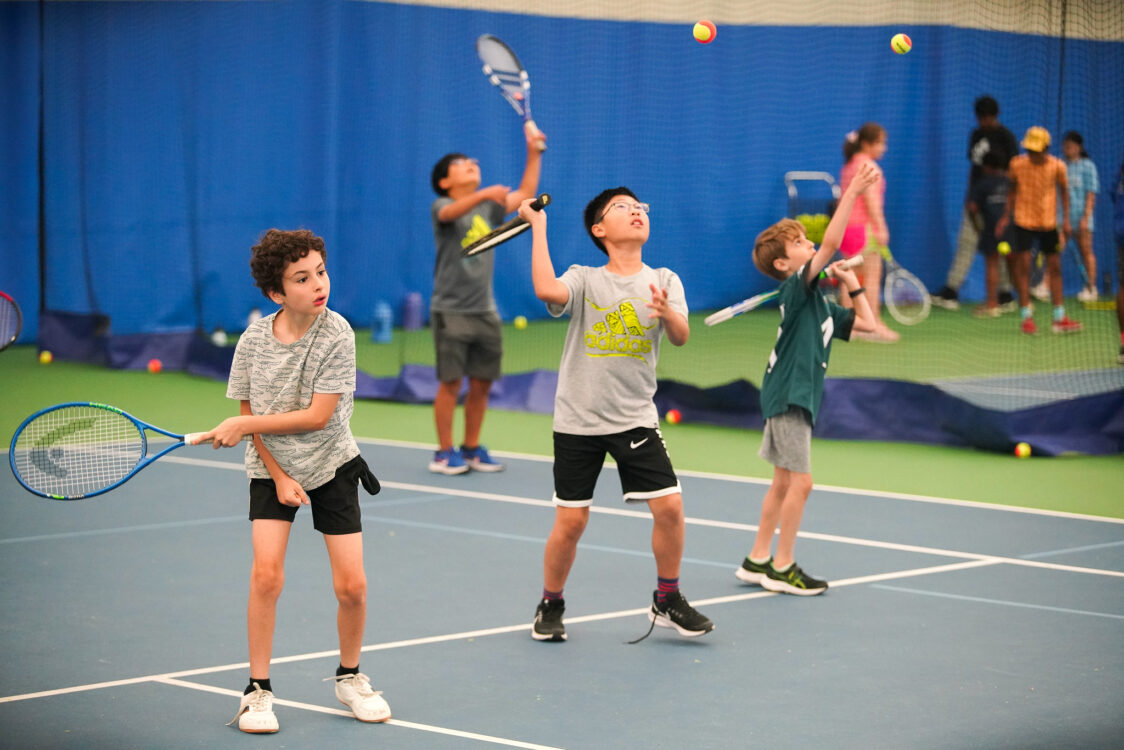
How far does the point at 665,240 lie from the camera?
15.4m

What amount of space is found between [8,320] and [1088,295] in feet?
44.8

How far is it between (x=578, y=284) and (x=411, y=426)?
5.02 meters

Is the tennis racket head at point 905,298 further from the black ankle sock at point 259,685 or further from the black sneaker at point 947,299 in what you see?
the black ankle sock at point 259,685

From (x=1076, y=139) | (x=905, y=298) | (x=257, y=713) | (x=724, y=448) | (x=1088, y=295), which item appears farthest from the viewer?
(x=1088, y=295)

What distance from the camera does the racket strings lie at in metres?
4.00

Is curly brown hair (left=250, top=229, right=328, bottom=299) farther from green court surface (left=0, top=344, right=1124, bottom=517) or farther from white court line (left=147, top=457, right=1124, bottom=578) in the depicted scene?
green court surface (left=0, top=344, right=1124, bottom=517)

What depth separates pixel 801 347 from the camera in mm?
5586

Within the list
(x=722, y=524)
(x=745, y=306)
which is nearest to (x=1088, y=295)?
(x=722, y=524)

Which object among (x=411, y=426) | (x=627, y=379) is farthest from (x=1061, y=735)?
(x=411, y=426)

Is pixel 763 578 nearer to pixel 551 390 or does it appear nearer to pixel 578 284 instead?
pixel 578 284

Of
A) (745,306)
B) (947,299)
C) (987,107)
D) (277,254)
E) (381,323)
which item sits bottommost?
(381,323)

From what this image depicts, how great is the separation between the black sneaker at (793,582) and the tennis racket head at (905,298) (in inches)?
369

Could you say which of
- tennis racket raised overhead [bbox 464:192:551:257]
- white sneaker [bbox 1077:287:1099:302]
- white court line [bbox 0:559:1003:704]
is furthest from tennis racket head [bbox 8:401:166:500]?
white sneaker [bbox 1077:287:1099:302]

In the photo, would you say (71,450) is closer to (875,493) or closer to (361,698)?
(361,698)
